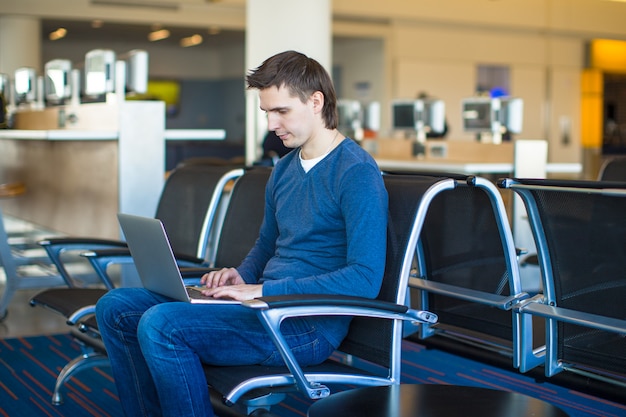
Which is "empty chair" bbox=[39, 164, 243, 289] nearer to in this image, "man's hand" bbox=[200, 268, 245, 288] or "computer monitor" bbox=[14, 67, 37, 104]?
"man's hand" bbox=[200, 268, 245, 288]

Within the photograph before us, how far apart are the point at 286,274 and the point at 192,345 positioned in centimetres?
33

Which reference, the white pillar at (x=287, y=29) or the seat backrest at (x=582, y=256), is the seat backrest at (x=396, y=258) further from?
the white pillar at (x=287, y=29)

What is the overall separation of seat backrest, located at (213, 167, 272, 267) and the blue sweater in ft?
1.46

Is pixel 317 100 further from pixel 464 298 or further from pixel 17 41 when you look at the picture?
pixel 17 41

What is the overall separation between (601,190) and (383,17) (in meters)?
11.8

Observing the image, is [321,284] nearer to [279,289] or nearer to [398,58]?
[279,289]

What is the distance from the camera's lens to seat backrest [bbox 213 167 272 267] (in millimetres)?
2943

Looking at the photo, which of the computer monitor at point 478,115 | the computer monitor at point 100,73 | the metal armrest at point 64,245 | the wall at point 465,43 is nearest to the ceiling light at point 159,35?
the wall at point 465,43

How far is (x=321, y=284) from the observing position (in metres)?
2.09

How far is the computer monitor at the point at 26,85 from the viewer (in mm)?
6566

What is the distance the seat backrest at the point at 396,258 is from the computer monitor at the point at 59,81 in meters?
4.01

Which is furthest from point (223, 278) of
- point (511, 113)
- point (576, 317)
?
point (511, 113)

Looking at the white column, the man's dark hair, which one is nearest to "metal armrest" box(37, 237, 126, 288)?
the man's dark hair

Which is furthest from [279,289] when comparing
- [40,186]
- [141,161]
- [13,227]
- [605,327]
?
[13,227]
